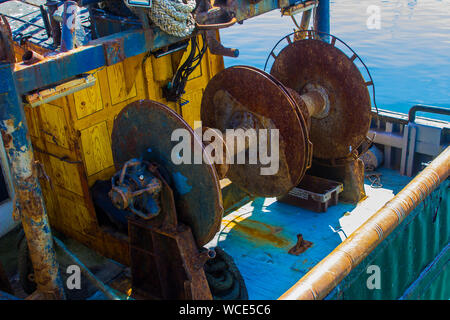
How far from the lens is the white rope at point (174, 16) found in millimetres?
4602

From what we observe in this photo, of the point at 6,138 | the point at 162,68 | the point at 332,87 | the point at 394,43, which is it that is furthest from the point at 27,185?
the point at 394,43

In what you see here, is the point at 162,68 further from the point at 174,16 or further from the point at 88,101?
the point at 174,16

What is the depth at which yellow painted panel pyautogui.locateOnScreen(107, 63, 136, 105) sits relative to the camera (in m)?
5.57

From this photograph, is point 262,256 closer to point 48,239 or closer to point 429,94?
point 48,239

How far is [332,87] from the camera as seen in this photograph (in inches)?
240

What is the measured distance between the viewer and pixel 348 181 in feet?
21.0

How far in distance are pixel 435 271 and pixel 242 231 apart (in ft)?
7.37

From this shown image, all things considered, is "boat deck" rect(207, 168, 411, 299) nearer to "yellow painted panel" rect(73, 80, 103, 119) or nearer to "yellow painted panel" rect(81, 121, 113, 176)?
"yellow painted panel" rect(81, 121, 113, 176)

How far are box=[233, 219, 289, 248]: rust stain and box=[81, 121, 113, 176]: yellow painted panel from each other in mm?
1847

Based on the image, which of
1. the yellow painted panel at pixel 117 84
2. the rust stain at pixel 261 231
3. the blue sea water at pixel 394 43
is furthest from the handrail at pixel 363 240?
the blue sea water at pixel 394 43

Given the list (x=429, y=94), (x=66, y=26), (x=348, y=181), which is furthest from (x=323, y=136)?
(x=429, y=94)

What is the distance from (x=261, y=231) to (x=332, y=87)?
2.04 meters

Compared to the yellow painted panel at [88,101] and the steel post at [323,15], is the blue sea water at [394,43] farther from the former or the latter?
the yellow painted panel at [88,101]

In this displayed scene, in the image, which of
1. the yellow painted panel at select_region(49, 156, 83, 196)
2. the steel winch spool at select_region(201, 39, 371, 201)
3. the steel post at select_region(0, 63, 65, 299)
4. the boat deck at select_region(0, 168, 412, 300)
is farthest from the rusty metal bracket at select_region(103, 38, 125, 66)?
the boat deck at select_region(0, 168, 412, 300)
